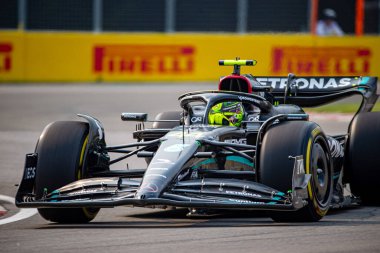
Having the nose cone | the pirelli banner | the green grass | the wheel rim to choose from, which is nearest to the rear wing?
the wheel rim

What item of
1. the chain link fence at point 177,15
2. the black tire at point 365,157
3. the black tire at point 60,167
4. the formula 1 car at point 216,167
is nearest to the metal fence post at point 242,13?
the chain link fence at point 177,15

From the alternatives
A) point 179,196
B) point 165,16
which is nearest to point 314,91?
point 179,196

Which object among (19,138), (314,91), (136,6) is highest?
(136,6)

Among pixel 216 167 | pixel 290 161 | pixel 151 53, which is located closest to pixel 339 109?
pixel 151 53

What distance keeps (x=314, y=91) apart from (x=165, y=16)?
57.3ft

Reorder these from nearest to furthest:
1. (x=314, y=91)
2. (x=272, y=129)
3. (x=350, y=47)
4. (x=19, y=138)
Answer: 1. (x=272, y=129)
2. (x=314, y=91)
3. (x=19, y=138)
4. (x=350, y=47)

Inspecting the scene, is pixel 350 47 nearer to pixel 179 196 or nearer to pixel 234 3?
pixel 234 3

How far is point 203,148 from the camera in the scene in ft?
29.8

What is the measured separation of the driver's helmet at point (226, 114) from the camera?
387 inches

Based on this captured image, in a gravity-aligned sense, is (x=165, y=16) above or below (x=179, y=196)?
above

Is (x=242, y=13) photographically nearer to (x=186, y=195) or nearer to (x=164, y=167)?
(x=164, y=167)

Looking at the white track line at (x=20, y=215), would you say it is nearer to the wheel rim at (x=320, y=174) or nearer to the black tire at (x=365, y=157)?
the wheel rim at (x=320, y=174)

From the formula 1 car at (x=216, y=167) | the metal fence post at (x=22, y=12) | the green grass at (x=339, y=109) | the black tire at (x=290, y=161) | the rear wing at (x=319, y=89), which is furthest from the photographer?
the metal fence post at (x=22, y=12)

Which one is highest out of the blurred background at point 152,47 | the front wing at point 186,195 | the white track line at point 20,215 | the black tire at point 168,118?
the blurred background at point 152,47
